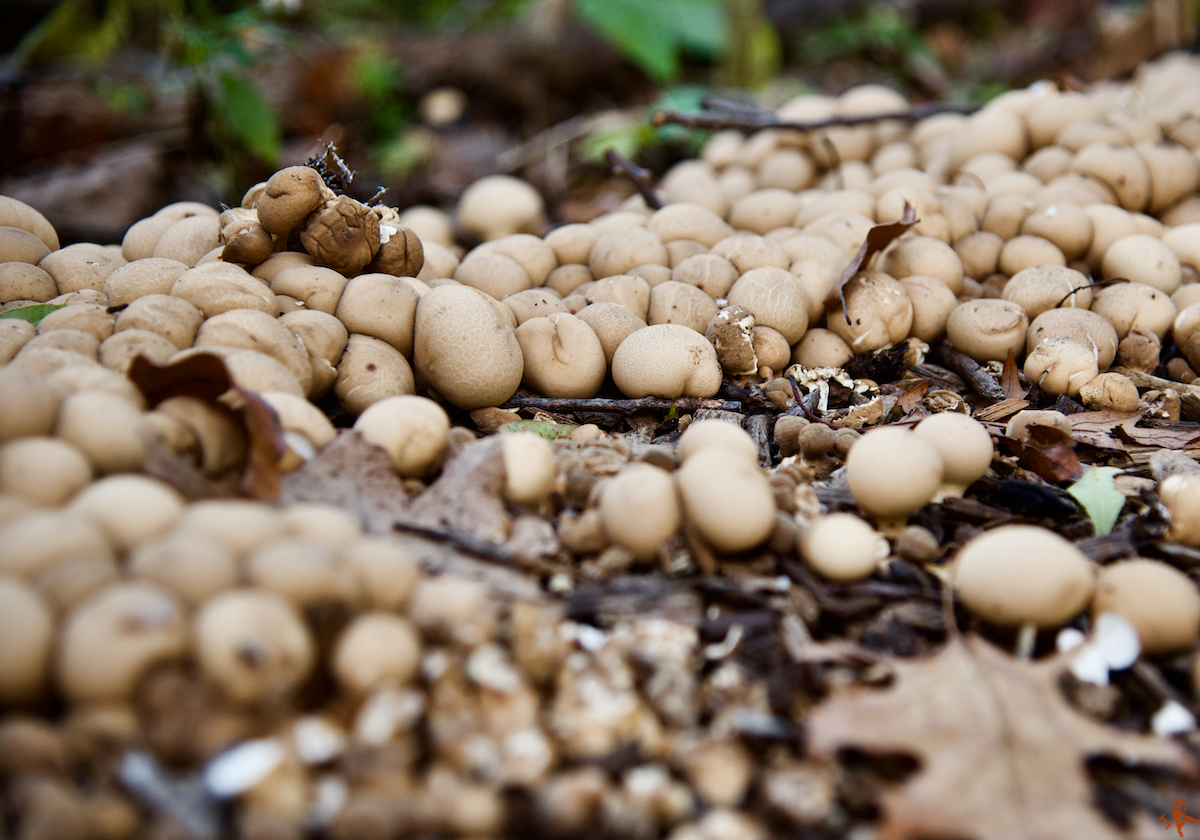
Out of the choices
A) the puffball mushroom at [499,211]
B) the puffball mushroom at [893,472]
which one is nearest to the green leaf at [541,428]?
the puffball mushroom at [893,472]

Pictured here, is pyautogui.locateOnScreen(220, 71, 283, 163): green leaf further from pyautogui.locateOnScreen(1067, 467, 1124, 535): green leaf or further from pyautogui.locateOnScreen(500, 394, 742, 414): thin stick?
pyautogui.locateOnScreen(1067, 467, 1124, 535): green leaf

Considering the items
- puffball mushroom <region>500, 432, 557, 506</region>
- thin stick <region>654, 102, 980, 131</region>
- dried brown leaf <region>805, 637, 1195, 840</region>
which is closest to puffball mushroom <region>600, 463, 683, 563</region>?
puffball mushroom <region>500, 432, 557, 506</region>

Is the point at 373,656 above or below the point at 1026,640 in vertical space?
above

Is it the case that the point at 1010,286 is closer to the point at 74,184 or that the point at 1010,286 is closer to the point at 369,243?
the point at 369,243

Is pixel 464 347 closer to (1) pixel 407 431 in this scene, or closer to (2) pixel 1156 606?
(1) pixel 407 431

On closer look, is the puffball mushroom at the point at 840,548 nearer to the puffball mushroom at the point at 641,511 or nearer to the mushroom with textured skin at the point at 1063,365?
the puffball mushroom at the point at 641,511

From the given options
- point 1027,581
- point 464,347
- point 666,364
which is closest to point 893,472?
point 1027,581
